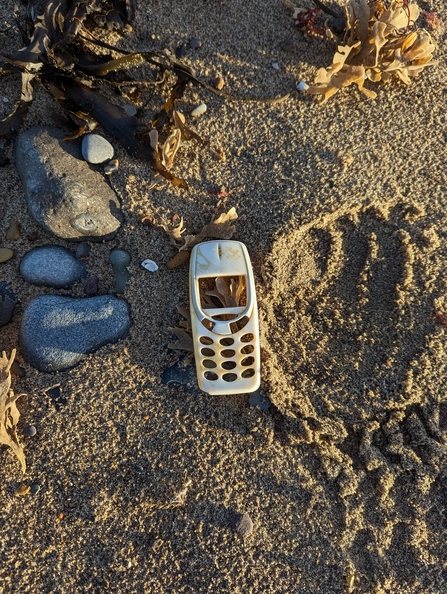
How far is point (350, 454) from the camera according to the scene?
85.7 inches

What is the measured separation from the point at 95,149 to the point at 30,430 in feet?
4.89

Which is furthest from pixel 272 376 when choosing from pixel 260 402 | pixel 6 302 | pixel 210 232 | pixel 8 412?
pixel 6 302

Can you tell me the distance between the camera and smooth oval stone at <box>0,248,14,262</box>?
2260mm

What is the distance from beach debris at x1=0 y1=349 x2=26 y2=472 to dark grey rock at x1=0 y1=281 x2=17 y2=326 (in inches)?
8.0

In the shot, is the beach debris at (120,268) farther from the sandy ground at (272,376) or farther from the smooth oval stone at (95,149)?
the smooth oval stone at (95,149)

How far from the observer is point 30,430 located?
210 cm

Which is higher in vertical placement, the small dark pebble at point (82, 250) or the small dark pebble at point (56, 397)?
the small dark pebble at point (82, 250)

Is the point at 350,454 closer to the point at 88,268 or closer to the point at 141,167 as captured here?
the point at 88,268

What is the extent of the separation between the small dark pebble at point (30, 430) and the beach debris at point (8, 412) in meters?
0.06

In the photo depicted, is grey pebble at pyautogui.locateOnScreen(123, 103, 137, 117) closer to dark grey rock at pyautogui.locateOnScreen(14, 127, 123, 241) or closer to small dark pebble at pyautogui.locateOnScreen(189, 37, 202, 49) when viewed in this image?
dark grey rock at pyautogui.locateOnScreen(14, 127, 123, 241)

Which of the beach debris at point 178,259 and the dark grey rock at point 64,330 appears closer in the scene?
the dark grey rock at point 64,330

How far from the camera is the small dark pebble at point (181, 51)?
8.03ft

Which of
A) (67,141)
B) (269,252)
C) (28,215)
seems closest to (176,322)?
(269,252)

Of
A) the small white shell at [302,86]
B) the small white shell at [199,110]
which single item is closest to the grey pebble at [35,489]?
the small white shell at [199,110]
